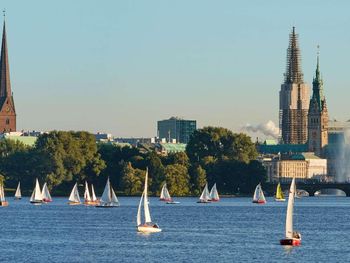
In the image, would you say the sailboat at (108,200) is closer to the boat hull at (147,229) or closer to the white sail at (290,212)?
the boat hull at (147,229)

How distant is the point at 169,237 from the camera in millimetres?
116062

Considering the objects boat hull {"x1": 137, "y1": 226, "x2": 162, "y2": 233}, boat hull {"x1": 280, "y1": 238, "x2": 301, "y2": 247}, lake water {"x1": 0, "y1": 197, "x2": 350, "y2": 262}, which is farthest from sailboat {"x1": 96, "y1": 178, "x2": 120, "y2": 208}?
boat hull {"x1": 280, "y1": 238, "x2": 301, "y2": 247}

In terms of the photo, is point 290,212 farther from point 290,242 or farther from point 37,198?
point 37,198

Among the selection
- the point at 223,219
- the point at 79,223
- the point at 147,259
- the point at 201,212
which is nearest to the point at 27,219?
the point at 79,223

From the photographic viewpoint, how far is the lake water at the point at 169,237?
322 feet

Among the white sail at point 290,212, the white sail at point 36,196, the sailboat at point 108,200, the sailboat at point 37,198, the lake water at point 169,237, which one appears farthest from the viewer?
the white sail at point 36,196

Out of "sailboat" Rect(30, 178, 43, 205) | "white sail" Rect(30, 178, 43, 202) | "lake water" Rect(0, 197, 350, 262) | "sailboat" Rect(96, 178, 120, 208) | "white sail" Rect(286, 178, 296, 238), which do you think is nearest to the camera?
"lake water" Rect(0, 197, 350, 262)

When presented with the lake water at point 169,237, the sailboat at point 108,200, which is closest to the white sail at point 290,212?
the lake water at point 169,237

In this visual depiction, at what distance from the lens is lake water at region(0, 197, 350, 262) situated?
3866 inches

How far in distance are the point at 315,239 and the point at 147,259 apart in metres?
23.0

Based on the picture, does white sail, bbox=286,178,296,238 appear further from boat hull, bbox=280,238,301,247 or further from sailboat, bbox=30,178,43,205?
sailboat, bbox=30,178,43,205

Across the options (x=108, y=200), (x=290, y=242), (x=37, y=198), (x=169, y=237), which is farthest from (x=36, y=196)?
(x=290, y=242)

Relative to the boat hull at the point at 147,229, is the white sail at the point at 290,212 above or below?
above

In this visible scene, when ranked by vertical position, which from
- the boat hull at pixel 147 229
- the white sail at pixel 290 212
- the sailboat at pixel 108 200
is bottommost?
the boat hull at pixel 147 229
